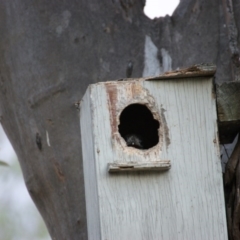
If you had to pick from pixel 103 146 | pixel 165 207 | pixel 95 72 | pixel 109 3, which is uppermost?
pixel 109 3

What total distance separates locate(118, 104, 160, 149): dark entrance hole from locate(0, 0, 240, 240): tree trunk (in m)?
0.38

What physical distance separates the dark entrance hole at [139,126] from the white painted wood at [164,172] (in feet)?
0.54

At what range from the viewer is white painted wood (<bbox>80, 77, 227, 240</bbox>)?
5.62 feet

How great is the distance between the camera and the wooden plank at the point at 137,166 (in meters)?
1.71

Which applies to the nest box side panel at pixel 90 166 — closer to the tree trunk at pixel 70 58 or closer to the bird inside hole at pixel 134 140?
the bird inside hole at pixel 134 140

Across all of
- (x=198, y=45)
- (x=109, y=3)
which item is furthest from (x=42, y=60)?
(x=198, y=45)

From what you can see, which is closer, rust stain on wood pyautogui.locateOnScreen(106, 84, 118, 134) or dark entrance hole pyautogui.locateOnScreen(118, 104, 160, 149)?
rust stain on wood pyautogui.locateOnScreen(106, 84, 118, 134)

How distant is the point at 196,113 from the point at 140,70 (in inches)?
24.5

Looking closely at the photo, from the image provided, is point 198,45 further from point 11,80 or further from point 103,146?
point 103,146

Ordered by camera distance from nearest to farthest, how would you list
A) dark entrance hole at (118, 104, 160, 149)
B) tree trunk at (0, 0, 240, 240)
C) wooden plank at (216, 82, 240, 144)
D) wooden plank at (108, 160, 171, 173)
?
wooden plank at (108, 160, 171, 173), wooden plank at (216, 82, 240, 144), dark entrance hole at (118, 104, 160, 149), tree trunk at (0, 0, 240, 240)

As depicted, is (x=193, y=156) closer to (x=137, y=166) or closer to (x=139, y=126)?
(x=137, y=166)

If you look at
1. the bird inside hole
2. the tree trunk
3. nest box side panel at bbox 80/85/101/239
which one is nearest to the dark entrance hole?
the bird inside hole

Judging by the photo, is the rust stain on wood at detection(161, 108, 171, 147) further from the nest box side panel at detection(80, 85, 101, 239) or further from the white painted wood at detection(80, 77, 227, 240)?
the nest box side panel at detection(80, 85, 101, 239)

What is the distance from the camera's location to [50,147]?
2.37m
